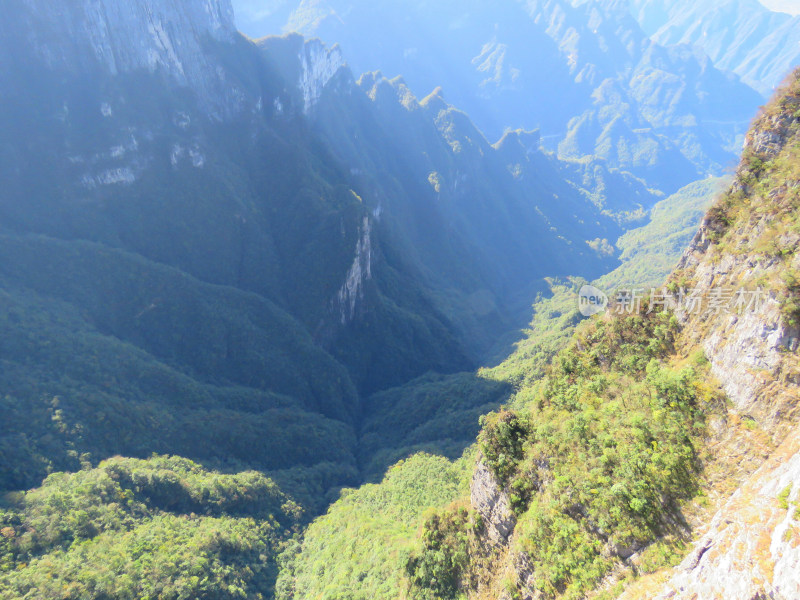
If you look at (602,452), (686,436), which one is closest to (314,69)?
(602,452)

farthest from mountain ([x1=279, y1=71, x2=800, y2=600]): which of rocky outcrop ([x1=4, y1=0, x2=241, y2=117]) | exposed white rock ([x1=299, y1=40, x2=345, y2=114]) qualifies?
exposed white rock ([x1=299, y1=40, x2=345, y2=114])

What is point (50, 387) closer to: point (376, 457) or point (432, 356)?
point (376, 457)

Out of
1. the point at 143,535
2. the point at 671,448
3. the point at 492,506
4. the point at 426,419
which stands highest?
the point at 426,419

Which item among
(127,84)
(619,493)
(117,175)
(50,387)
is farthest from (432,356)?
(127,84)

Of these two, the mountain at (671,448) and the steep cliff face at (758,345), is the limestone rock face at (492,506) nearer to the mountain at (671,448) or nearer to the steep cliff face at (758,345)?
the mountain at (671,448)

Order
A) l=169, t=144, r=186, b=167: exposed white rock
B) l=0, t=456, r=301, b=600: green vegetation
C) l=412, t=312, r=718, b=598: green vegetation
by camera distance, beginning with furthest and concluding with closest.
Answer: l=169, t=144, r=186, b=167: exposed white rock → l=0, t=456, r=301, b=600: green vegetation → l=412, t=312, r=718, b=598: green vegetation

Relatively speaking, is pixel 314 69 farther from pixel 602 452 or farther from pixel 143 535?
pixel 602 452

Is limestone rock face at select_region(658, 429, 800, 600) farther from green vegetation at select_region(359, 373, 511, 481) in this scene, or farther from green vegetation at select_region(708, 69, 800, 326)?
green vegetation at select_region(359, 373, 511, 481)
